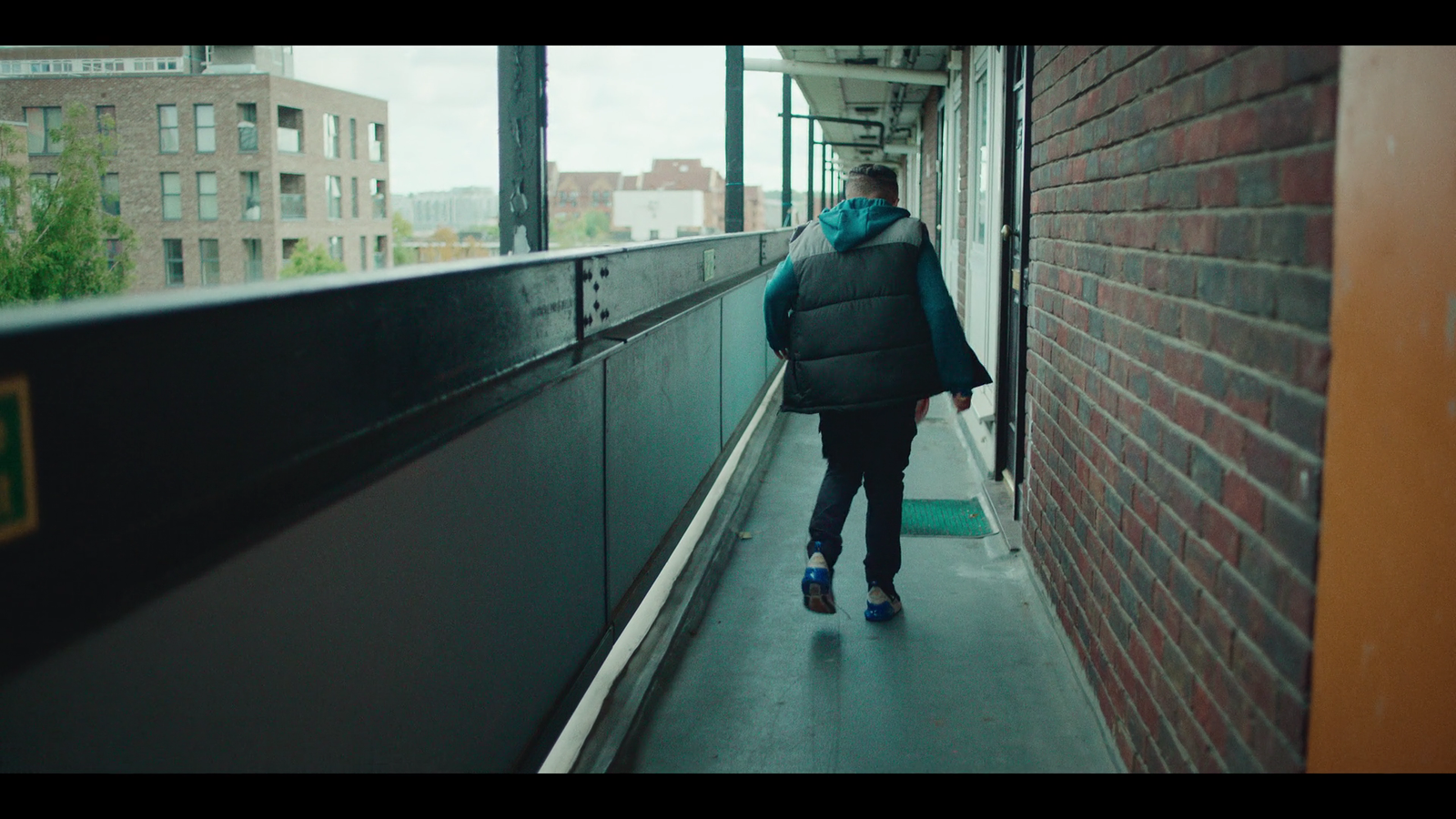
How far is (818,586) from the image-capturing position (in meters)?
4.08

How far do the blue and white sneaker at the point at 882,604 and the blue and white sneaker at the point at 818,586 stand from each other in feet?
0.49

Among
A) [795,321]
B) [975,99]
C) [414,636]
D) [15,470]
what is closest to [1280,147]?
[414,636]

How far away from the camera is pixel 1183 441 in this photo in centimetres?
219

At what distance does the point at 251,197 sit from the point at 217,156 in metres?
4.61

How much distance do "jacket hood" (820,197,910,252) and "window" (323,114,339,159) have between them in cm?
3730

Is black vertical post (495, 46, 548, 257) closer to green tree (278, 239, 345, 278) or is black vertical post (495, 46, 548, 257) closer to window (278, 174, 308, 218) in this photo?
green tree (278, 239, 345, 278)

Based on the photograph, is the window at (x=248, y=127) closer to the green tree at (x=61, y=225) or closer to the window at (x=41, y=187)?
the green tree at (x=61, y=225)

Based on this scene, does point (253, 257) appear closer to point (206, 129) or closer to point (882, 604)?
point (206, 129)

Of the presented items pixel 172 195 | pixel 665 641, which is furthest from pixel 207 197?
pixel 665 641

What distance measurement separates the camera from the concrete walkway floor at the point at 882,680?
2.93 metres

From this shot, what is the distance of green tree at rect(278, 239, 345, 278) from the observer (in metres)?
33.4

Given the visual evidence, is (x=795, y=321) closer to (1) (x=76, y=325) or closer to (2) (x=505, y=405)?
(2) (x=505, y=405)

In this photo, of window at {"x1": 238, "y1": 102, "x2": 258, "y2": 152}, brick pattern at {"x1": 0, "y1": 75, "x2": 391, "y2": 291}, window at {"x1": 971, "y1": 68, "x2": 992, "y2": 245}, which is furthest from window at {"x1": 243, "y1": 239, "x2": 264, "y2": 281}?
window at {"x1": 971, "y1": 68, "x2": 992, "y2": 245}

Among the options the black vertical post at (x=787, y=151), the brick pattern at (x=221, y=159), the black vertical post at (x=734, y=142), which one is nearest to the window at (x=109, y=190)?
the brick pattern at (x=221, y=159)
